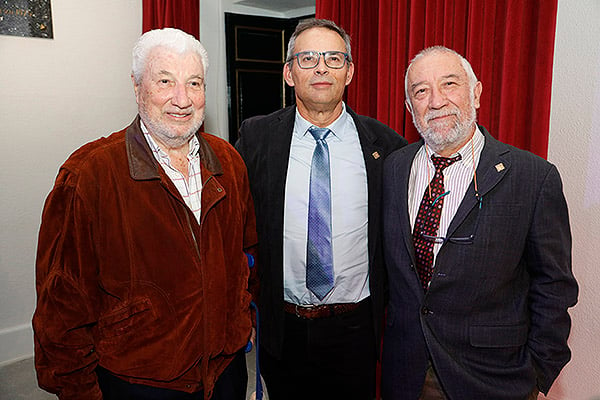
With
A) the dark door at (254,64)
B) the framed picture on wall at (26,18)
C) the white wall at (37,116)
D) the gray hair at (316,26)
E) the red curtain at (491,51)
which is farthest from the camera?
the dark door at (254,64)

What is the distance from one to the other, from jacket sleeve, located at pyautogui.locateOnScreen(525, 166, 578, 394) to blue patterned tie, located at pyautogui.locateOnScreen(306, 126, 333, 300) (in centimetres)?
71

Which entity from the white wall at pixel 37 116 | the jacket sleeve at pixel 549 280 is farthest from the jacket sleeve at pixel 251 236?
the white wall at pixel 37 116

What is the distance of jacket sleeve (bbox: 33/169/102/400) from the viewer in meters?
1.31

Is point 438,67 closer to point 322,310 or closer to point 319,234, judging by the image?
point 319,234

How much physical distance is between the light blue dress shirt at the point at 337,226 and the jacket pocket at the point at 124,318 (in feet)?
2.32

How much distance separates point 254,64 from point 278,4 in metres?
0.67

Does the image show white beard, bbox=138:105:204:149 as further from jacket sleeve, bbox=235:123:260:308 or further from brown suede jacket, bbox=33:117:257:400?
jacket sleeve, bbox=235:123:260:308

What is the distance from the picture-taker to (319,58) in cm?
197

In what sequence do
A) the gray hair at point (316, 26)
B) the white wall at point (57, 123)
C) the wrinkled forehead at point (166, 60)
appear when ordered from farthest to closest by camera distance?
the white wall at point (57, 123) < the gray hair at point (316, 26) < the wrinkled forehead at point (166, 60)

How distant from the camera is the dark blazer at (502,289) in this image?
151 centimetres

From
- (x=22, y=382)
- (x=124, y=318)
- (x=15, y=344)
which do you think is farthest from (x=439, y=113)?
(x=15, y=344)

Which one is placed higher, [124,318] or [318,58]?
[318,58]

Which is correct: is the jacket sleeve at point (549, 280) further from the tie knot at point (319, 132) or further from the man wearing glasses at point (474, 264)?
the tie knot at point (319, 132)

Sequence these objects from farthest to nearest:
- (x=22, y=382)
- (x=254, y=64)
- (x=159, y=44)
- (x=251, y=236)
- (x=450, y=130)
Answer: (x=254, y=64), (x=22, y=382), (x=251, y=236), (x=450, y=130), (x=159, y=44)
